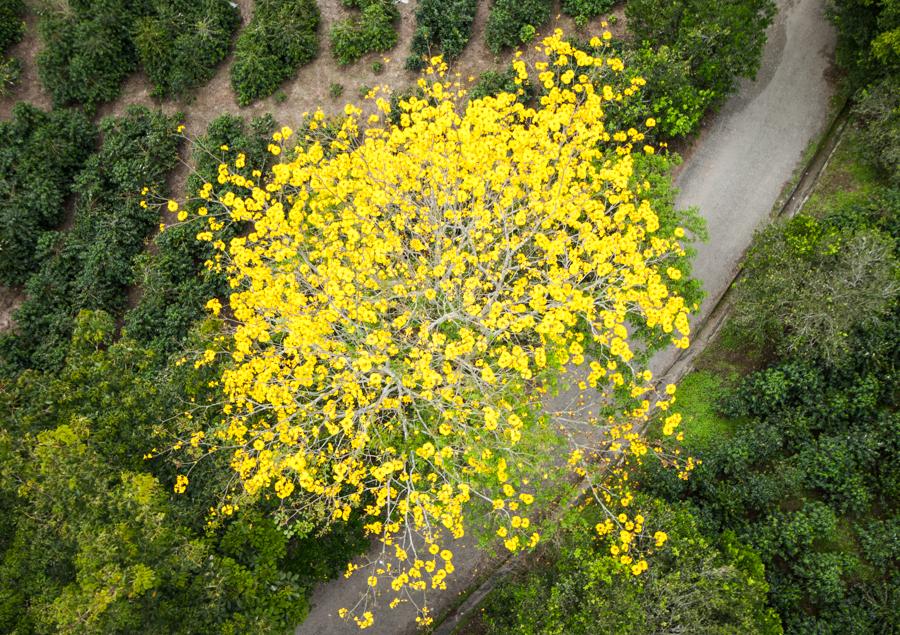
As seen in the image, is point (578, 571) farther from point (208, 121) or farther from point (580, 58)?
point (208, 121)

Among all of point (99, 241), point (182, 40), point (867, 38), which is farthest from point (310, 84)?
point (867, 38)

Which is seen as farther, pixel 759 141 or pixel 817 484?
pixel 759 141

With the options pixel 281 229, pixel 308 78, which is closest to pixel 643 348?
pixel 281 229

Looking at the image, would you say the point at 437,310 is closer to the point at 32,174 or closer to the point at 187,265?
the point at 187,265

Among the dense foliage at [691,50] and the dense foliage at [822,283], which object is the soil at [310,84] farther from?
the dense foliage at [822,283]

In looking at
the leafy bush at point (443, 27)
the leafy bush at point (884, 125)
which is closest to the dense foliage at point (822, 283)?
the leafy bush at point (884, 125)

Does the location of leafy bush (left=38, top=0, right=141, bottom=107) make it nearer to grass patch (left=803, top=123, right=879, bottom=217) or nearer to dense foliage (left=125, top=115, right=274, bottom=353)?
dense foliage (left=125, top=115, right=274, bottom=353)

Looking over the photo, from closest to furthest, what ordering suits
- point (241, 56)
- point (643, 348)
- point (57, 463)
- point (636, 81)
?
point (57, 463) → point (636, 81) → point (643, 348) → point (241, 56)
